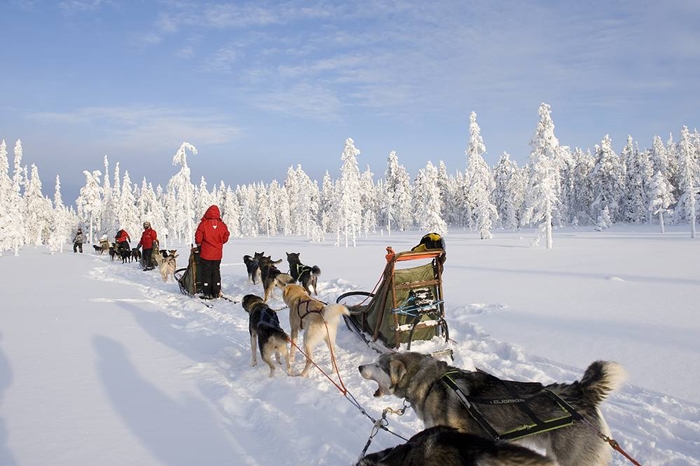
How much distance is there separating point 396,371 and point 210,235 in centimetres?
884

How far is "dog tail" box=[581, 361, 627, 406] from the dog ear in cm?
153

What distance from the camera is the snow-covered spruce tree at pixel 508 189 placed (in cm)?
7028

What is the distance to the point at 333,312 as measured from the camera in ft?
19.1

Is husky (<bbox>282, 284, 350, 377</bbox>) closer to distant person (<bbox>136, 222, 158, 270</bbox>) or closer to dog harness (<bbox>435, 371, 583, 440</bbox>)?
dog harness (<bbox>435, 371, 583, 440</bbox>)

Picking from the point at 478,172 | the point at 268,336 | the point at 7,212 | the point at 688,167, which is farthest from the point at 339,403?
the point at 688,167

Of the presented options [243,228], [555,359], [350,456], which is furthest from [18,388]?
[243,228]

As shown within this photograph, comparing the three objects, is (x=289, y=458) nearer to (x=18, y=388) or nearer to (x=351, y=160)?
(x=18, y=388)

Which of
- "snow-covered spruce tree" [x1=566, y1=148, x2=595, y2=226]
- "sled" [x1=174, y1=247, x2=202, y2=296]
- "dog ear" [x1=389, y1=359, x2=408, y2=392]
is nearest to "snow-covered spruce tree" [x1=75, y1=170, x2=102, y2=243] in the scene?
"sled" [x1=174, y1=247, x2=202, y2=296]

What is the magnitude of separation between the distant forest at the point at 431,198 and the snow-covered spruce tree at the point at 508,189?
0.62 feet

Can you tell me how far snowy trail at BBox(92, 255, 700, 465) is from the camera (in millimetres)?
3779

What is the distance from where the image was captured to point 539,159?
102ft

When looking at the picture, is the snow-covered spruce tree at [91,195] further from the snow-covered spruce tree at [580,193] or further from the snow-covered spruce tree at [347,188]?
the snow-covered spruce tree at [580,193]

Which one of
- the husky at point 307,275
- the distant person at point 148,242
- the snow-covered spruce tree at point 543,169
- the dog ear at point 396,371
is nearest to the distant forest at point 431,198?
the snow-covered spruce tree at point 543,169

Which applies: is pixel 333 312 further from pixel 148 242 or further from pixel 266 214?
pixel 266 214
